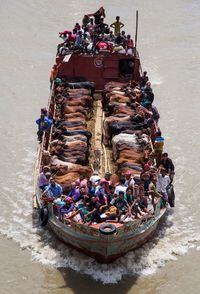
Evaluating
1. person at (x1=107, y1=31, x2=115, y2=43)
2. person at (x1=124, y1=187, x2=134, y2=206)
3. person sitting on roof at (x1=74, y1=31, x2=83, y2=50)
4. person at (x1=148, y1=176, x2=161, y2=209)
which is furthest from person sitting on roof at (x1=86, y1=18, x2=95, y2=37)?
person at (x1=124, y1=187, x2=134, y2=206)

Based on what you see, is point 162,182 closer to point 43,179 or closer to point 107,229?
point 107,229

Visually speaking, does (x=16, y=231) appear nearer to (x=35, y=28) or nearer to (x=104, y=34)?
(x=104, y=34)

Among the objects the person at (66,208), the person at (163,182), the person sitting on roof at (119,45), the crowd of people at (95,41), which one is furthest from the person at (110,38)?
the person at (66,208)

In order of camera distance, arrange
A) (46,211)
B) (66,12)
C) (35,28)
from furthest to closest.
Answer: (66,12)
(35,28)
(46,211)

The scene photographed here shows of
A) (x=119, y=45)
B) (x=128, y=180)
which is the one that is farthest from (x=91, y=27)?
(x=128, y=180)

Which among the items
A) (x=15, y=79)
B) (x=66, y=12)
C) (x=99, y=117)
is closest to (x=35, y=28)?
(x=66, y=12)

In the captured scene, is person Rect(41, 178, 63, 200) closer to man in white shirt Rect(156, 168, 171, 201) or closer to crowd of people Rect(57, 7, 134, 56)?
man in white shirt Rect(156, 168, 171, 201)

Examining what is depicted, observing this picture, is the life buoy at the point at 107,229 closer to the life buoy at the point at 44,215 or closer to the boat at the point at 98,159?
the boat at the point at 98,159
